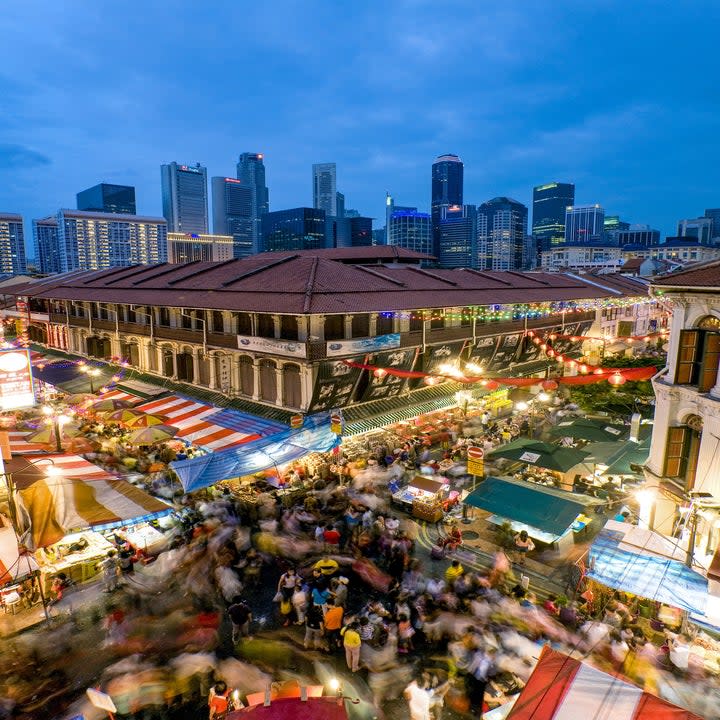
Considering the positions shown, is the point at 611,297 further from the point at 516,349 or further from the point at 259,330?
the point at 259,330

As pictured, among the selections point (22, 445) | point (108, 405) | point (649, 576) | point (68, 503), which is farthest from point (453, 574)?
point (108, 405)

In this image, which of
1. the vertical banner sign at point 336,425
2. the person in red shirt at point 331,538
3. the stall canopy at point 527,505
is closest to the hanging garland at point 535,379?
the vertical banner sign at point 336,425

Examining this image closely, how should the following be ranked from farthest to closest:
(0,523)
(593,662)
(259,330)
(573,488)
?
(259,330) → (573,488) → (0,523) → (593,662)

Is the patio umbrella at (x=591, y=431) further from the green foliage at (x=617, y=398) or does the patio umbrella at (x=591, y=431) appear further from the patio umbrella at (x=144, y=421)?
the patio umbrella at (x=144, y=421)

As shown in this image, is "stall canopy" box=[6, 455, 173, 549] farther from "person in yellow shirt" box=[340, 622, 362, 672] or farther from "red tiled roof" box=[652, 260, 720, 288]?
"red tiled roof" box=[652, 260, 720, 288]

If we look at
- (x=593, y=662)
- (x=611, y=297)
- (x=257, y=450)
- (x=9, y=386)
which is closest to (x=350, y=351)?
(x=257, y=450)

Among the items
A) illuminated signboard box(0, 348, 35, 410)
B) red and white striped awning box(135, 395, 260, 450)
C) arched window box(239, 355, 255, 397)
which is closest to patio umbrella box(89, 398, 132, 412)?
red and white striped awning box(135, 395, 260, 450)
